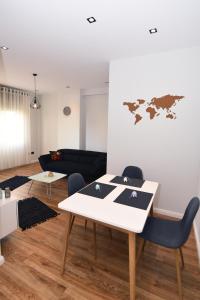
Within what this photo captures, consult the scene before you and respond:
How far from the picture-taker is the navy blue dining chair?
1520 mm

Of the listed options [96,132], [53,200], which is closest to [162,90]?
[53,200]

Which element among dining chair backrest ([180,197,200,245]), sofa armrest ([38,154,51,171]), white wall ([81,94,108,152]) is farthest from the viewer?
white wall ([81,94,108,152])

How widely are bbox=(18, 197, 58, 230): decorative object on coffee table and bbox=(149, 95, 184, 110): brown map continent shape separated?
8.31 ft

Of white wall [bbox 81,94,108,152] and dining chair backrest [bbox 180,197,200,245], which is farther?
white wall [bbox 81,94,108,152]

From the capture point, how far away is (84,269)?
186 cm

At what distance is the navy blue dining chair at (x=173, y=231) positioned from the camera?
4.99 feet

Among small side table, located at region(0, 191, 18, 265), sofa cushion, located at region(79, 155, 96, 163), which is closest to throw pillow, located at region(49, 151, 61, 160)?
sofa cushion, located at region(79, 155, 96, 163)

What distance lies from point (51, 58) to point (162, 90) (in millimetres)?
2052

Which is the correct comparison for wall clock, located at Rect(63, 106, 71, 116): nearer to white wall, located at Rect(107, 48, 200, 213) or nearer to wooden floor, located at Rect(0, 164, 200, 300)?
white wall, located at Rect(107, 48, 200, 213)

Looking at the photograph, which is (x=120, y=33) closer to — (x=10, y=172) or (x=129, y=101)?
(x=129, y=101)

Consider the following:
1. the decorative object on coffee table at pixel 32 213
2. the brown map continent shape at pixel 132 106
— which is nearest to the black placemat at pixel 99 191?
the decorative object on coffee table at pixel 32 213

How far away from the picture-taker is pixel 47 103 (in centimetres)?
689

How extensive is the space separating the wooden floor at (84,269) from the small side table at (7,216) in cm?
16

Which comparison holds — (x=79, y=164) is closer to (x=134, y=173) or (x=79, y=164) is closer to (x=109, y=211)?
(x=134, y=173)
